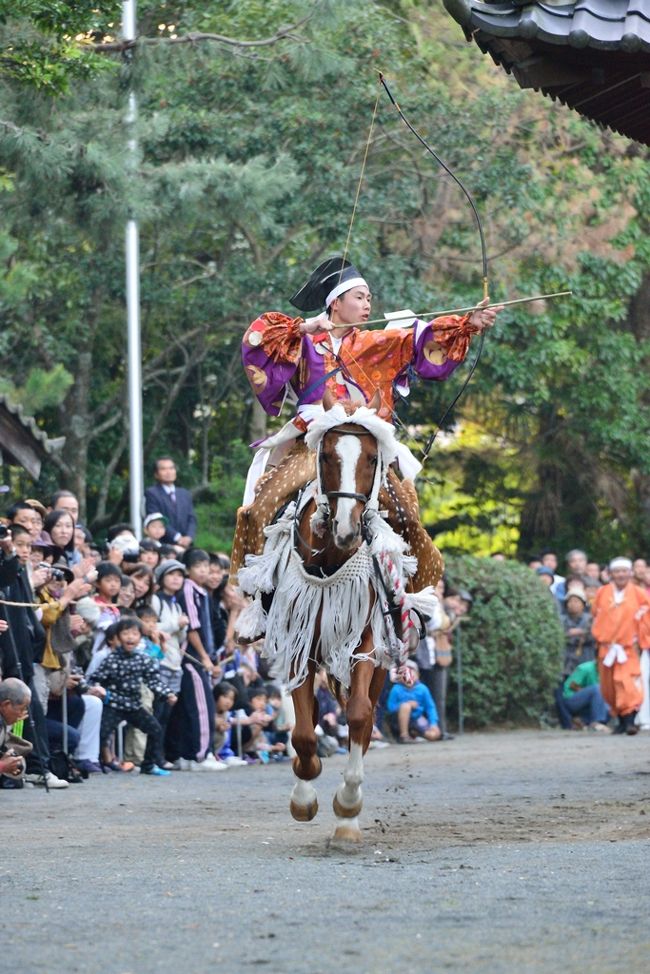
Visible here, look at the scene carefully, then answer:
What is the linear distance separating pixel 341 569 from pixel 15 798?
152 inches

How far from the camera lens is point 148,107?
21562mm

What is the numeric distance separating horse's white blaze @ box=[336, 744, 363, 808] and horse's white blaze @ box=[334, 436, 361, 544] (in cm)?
118

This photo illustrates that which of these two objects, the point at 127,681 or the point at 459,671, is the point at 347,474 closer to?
the point at 127,681

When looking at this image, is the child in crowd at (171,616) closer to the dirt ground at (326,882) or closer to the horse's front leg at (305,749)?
the dirt ground at (326,882)

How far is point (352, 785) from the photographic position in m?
8.41

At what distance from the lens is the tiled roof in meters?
7.95

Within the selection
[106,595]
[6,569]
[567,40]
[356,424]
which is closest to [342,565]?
[356,424]

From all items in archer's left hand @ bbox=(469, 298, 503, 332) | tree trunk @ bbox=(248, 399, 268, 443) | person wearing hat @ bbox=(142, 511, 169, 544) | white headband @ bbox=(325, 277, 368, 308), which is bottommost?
person wearing hat @ bbox=(142, 511, 169, 544)

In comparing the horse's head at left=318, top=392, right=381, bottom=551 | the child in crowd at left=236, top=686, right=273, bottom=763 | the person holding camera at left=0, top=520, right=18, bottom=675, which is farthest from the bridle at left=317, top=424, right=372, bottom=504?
the child in crowd at left=236, top=686, right=273, bottom=763

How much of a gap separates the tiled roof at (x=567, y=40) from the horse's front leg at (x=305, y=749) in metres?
3.15

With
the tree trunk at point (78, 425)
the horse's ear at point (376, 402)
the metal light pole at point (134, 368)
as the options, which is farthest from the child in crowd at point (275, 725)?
the horse's ear at point (376, 402)

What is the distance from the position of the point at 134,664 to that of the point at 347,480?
6.09 meters

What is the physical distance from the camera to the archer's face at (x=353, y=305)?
951 centimetres

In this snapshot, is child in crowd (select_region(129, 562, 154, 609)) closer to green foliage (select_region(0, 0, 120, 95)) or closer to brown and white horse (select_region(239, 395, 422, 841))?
green foliage (select_region(0, 0, 120, 95))
